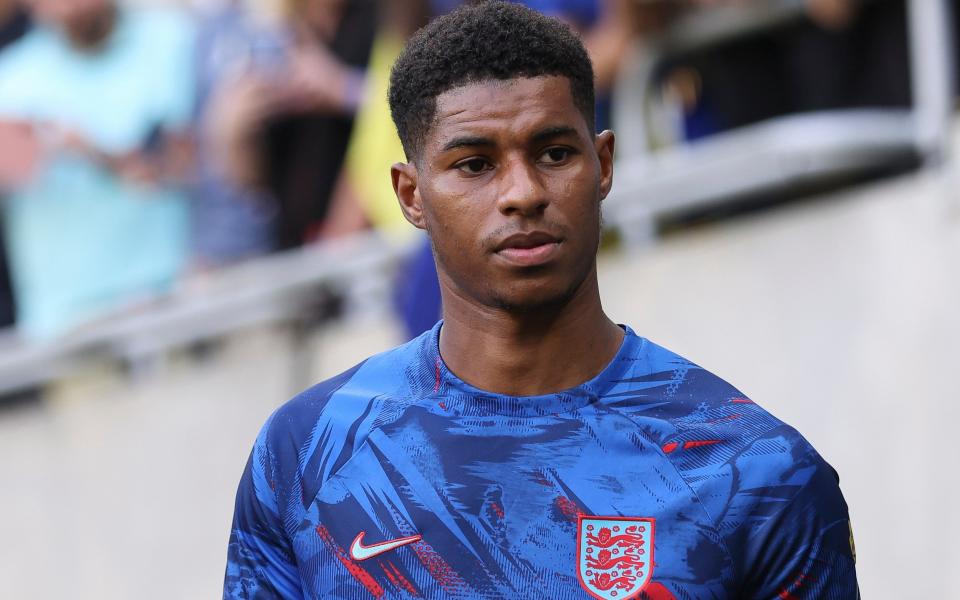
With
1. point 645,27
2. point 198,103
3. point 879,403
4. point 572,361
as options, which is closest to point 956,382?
point 879,403

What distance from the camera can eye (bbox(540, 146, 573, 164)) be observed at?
284 cm

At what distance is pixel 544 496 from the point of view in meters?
2.77

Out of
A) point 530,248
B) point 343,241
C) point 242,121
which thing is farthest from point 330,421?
point 242,121

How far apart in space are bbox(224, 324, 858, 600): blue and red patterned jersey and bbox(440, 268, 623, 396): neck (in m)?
0.03

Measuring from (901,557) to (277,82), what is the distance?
3.49m

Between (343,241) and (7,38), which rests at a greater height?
(7,38)

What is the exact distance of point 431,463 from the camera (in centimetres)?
285

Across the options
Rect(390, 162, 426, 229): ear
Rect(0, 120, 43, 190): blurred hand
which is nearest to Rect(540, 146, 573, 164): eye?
Rect(390, 162, 426, 229): ear

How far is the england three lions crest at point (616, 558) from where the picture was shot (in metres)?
2.69

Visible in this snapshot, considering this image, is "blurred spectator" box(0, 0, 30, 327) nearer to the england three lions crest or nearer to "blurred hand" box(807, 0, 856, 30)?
"blurred hand" box(807, 0, 856, 30)

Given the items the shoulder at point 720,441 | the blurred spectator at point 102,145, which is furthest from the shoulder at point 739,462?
the blurred spectator at point 102,145

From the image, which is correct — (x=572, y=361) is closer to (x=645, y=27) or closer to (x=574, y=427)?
(x=574, y=427)

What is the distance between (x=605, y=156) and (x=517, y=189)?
29cm

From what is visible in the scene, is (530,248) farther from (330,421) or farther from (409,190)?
(330,421)
